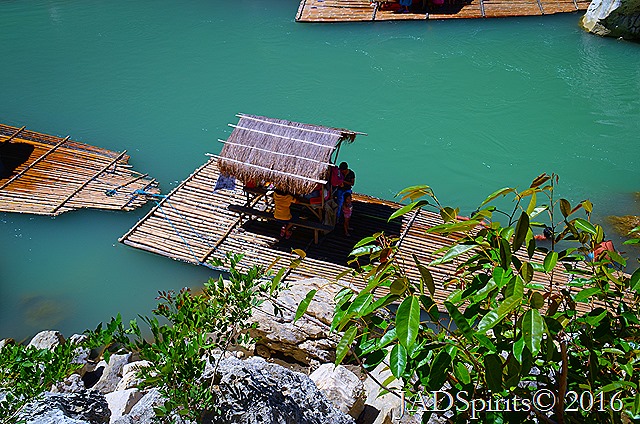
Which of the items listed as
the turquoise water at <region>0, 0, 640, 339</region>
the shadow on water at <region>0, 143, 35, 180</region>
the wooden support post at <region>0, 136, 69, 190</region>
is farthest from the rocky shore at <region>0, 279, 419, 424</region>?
the shadow on water at <region>0, 143, 35, 180</region>

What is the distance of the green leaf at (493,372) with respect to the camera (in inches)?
81.7

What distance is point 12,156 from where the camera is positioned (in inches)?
412

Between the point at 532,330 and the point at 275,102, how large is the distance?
39.0 ft

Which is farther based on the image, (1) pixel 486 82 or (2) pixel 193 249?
(1) pixel 486 82

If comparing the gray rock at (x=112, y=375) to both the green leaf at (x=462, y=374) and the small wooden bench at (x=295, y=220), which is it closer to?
the small wooden bench at (x=295, y=220)

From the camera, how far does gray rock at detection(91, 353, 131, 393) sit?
247 inches

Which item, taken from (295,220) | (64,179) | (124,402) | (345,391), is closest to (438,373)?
(345,391)

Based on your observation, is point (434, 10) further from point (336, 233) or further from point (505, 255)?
point (505, 255)

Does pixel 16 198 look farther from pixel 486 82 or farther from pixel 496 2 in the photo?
pixel 496 2

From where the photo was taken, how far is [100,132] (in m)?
12.3

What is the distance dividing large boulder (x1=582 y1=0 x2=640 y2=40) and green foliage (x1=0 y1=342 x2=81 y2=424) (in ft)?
51.5

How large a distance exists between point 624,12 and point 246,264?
12.5 metres

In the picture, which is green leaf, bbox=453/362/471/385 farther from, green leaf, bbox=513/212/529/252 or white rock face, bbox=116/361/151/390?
white rock face, bbox=116/361/151/390

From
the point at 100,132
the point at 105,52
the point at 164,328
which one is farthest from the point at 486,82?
the point at 164,328
